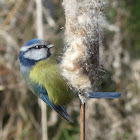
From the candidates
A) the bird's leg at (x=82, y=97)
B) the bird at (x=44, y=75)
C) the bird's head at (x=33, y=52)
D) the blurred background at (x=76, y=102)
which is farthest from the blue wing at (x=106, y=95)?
the blurred background at (x=76, y=102)

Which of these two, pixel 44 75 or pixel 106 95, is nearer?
pixel 106 95

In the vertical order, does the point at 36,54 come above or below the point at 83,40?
below

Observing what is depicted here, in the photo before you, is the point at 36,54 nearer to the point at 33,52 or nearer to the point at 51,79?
the point at 33,52

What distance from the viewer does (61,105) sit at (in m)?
1.77

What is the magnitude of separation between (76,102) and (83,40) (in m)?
1.27

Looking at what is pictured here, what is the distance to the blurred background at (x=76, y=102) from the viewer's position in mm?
2488

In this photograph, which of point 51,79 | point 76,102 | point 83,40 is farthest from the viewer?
point 76,102

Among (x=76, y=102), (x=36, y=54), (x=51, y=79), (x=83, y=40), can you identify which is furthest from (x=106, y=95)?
(x=76, y=102)

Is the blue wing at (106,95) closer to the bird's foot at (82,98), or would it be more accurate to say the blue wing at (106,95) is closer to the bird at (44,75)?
the bird's foot at (82,98)

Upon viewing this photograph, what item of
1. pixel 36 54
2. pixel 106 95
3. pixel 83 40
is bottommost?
pixel 106 95

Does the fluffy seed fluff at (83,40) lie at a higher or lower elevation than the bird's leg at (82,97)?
higher

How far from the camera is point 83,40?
1284mm

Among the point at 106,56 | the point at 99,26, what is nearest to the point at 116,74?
the point at 106,56

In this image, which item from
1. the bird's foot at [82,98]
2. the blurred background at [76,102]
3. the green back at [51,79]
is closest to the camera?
the bird's foot at [82,98]
